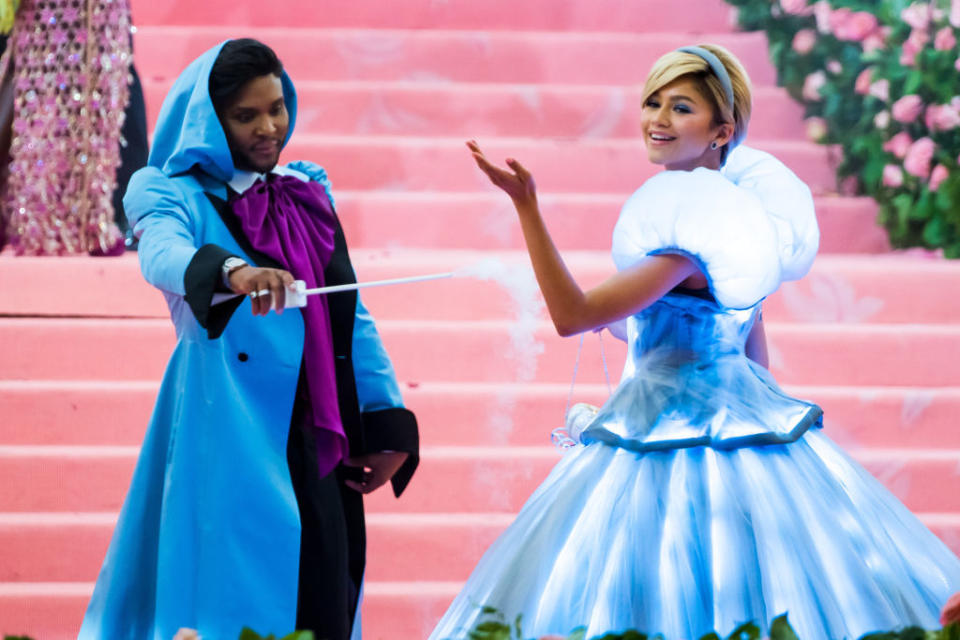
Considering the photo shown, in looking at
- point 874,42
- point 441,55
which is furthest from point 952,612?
point 441,55

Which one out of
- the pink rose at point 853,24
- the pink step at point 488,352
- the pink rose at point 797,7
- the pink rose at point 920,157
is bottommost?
the pink step at point 488,352

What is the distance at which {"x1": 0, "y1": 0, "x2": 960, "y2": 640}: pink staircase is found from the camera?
10.6 ft

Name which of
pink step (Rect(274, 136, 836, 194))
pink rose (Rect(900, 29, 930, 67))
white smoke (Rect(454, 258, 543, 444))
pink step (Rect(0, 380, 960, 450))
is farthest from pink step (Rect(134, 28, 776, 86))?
pink step (Rect(0, 380, 960, 450))

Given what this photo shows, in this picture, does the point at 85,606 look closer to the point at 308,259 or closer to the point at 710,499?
the point at 308,259

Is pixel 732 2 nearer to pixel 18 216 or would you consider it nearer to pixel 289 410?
pixel 18 216

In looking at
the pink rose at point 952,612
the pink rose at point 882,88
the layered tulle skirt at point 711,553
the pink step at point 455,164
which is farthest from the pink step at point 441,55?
the pink rose at point 952,612

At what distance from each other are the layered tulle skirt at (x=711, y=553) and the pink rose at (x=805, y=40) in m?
3.03

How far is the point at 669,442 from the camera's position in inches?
71.4

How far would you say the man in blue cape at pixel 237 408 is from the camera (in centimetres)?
203

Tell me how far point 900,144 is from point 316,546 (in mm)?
2853

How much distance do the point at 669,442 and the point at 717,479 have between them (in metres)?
0.08

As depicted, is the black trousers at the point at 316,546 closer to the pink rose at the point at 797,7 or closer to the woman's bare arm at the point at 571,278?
the woman's bare arm at the point at 571,278

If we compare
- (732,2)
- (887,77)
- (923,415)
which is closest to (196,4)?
(732,2)

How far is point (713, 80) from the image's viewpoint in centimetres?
193
